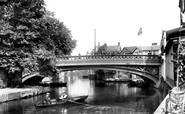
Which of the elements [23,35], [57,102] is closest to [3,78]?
[23,35]

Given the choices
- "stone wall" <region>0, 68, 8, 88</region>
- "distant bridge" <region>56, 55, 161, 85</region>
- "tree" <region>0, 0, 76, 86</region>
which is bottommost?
"stone wall" <region>0, 68, 8, 88</region>

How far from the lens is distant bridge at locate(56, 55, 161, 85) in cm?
2567

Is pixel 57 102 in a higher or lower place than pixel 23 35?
lower

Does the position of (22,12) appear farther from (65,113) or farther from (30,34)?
(65,113)

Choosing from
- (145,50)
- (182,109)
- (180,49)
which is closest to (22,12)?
(180,49)

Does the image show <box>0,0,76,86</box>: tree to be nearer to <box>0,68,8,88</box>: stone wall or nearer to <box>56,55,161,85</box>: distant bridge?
<box>0,68,8,88</box>: stone wall

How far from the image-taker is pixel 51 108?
1811cm

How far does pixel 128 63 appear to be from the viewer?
25812mm

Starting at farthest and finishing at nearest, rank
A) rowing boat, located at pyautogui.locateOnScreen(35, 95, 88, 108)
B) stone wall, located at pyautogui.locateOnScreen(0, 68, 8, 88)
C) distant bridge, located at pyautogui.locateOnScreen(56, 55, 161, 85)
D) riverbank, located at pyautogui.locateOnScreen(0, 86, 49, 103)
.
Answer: distant bridge, located at pyautogui.locateOnScreen(56, 55, 161, 85) < stone wall, located at pyautogui.locateOnScreen(0, 68, 8, 88) < riverbank, located at pyautogui.locateOnScreen(0, 86, 49, 103) < rowing boat, located at pyautogui.locateOnScreen(35, 95, 88, 108)

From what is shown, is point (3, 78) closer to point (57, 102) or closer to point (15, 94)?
point (15, 94)

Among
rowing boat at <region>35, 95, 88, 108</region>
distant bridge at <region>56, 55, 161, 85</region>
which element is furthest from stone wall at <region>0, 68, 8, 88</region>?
rowing boat at <region>35, 95, 88, 108</region>

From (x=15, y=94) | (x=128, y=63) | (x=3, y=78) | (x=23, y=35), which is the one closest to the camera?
(x=15, y=94)

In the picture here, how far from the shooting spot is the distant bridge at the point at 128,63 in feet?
84.2

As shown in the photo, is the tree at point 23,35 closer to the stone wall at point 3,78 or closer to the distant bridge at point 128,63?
the stone wall at point 3,78
